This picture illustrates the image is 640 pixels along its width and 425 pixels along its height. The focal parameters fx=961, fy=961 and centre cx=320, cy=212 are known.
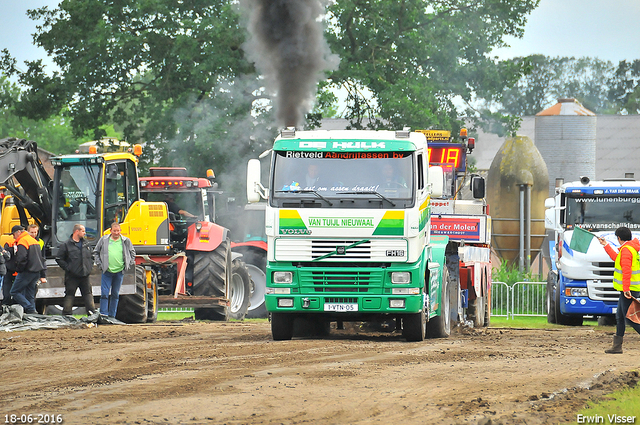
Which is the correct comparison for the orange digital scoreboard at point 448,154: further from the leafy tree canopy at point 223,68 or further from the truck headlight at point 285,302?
the truck headlight at point 285,302

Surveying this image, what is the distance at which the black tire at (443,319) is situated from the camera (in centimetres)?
1543

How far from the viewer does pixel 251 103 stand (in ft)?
98.0

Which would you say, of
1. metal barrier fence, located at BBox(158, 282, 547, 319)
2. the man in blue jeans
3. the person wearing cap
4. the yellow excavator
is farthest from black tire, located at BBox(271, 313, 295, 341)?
metal barrier fence, located at BBox(158, 282, 547, 319)

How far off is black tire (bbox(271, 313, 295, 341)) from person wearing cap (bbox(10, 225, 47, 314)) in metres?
5.09

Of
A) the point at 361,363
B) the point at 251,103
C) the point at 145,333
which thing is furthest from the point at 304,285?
the point at 251,103

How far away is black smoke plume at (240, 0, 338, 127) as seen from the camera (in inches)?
941

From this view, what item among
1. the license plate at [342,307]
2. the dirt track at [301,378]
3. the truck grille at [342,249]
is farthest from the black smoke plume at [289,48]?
the license plate at [342,307]

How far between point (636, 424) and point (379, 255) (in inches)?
227

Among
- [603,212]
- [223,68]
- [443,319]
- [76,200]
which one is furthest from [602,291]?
[223,68]

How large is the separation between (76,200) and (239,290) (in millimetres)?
5458

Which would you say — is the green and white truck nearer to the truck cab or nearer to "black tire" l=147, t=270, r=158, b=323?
"black tire" l=147, t=270, r=158, b=323

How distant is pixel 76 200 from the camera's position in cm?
1784

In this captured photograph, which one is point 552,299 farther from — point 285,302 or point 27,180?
point 27,180

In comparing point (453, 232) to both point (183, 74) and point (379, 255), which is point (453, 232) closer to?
point (379, 255)
